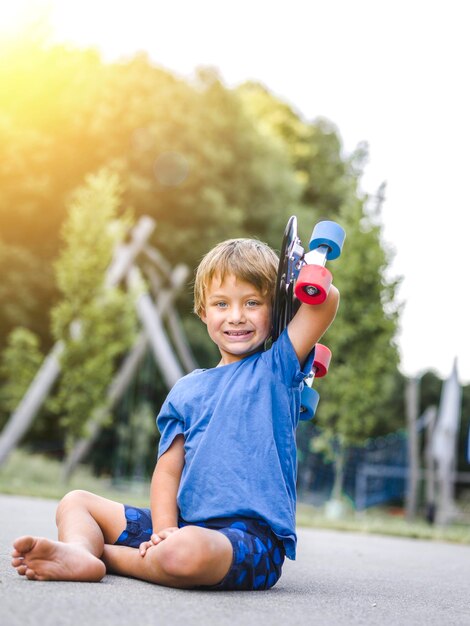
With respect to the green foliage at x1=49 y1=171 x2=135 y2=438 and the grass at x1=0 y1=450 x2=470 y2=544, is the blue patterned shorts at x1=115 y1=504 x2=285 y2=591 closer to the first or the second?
the grass at x1=0 y1=450 x2=470 y2=544

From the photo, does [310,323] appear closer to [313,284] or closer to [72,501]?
[313,284]

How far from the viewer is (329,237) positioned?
2.47 metres

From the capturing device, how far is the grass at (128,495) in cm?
697

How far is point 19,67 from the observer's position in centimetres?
1675

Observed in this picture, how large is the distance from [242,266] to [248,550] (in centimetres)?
82

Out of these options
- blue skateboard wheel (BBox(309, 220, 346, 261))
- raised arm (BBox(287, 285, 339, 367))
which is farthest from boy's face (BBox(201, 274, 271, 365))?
blue skateboard wheel (BBox(309, 220, 346, 261))

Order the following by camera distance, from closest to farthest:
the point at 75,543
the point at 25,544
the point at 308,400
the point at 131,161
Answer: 1. the point at 25,544
2. the point at 75,543
3. the point at 308,400
4. the point at 131,161

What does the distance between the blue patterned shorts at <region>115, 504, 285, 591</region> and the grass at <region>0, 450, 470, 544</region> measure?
453 centimetres

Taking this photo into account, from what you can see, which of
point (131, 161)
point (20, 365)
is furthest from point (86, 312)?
point (131, 161)

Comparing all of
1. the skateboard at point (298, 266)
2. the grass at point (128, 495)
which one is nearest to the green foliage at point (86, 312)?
the grass at point (128, 495)

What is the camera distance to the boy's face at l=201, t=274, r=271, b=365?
2.57m

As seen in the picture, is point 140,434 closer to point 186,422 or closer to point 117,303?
point 117,303

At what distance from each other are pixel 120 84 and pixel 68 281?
28.3ft

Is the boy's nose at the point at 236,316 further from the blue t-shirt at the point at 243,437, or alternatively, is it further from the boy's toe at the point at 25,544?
the boy's toe at the point at 25,544
